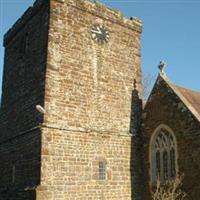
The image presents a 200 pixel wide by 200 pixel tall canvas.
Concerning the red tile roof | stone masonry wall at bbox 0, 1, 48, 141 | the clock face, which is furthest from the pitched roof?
stone masonry wall at bbox 0, 1, 48, 141

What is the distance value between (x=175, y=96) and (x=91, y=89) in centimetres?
387

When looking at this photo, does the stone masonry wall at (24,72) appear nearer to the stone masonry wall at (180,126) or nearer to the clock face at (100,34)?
the clock face at (100,34)

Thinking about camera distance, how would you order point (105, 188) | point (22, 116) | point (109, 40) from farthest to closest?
point (109, 40), point (22, 116), point (105, 188)

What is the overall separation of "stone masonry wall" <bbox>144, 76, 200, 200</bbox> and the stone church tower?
127cm

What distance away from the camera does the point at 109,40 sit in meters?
18.9

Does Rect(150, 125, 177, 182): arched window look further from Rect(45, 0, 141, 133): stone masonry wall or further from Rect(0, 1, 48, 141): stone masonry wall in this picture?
Rect(0, 1, 48, 141): stone masonry wall

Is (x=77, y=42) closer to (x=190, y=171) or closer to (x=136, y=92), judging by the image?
(x=136, y=92)

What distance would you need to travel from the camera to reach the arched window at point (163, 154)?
1641 cm

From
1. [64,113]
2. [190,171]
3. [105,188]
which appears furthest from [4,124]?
[190,171]

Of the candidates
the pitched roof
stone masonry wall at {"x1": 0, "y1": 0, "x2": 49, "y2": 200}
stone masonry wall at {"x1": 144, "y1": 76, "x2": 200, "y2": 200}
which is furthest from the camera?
the pitched roof

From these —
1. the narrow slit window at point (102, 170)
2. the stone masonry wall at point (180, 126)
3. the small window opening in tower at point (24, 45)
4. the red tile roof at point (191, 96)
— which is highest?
the small window opening in tower at point (24, 45)

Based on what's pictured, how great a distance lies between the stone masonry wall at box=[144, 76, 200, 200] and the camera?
49.6 feet

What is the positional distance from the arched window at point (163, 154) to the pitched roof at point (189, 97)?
4.74 ft

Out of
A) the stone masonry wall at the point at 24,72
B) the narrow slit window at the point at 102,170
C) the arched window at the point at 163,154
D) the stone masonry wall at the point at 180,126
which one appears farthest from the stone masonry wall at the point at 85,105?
the stone masonry wall at the point at 180,126
